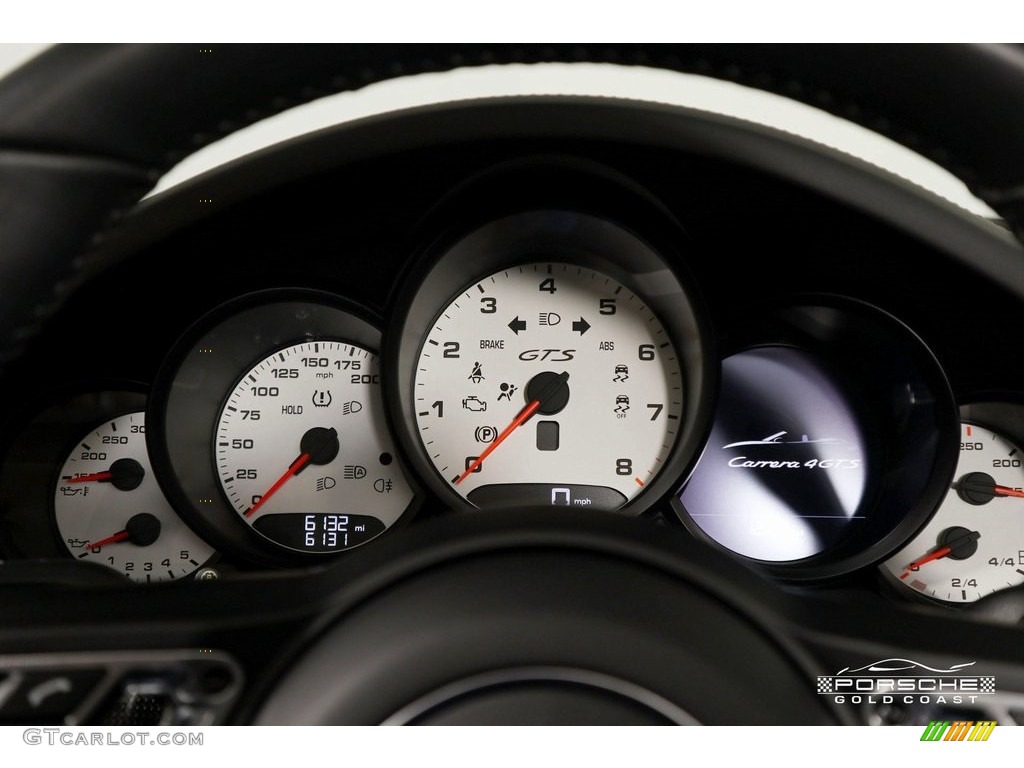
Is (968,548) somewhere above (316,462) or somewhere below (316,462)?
below

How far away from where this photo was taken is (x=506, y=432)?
5.16ft

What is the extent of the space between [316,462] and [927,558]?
1.03 m

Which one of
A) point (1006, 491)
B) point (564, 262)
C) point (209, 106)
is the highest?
point (564, 262)

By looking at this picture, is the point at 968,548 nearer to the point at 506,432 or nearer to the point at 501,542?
the point at 506,432

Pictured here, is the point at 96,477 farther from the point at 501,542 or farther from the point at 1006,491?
the point at 1006,491

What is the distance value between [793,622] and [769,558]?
3.21ft

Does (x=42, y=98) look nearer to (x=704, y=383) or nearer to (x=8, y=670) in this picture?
(x=8, y=670)

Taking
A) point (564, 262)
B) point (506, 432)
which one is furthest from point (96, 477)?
point (564, 262)

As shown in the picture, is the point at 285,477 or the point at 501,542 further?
the point at 285,477

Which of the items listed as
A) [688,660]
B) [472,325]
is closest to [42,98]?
[688,660]

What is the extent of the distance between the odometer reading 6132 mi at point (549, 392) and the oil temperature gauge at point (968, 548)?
1.46 ft

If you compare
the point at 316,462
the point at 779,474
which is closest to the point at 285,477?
the point at 316,462

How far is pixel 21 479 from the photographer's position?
1528 millimetres

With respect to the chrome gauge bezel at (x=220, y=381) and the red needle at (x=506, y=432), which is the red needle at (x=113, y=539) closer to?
the chrome gauge bezel at (x=220, y=381)
